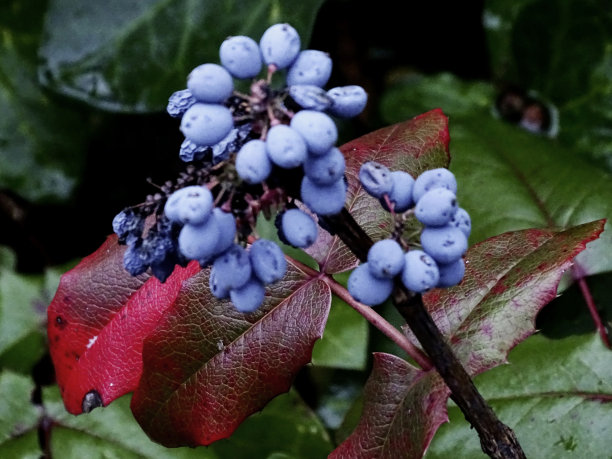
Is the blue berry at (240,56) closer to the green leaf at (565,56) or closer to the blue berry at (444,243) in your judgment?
the blue berry at (444,243)

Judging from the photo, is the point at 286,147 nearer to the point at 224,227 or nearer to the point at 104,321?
the point at 224,227

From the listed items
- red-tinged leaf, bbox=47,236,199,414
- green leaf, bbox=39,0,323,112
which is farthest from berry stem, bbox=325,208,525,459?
green leaf, bbox=39,0,323,112

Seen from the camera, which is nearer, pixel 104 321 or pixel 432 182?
pixel 432 182

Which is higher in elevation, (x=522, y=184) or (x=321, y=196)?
A: (x=321, y=196)

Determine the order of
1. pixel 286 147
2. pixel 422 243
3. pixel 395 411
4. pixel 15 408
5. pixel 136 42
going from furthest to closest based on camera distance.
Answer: pixel 136 42 → pixel 15 408 → pixel 395 411 → pixel 422 243 → pixel 286 147

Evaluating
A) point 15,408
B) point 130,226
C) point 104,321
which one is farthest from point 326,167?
point 15,408

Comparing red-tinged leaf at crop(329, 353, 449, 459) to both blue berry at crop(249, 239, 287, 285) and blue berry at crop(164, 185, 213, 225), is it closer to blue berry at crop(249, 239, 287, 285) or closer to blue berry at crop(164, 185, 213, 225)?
blue berry at crop(249, 239, 287, 285)
